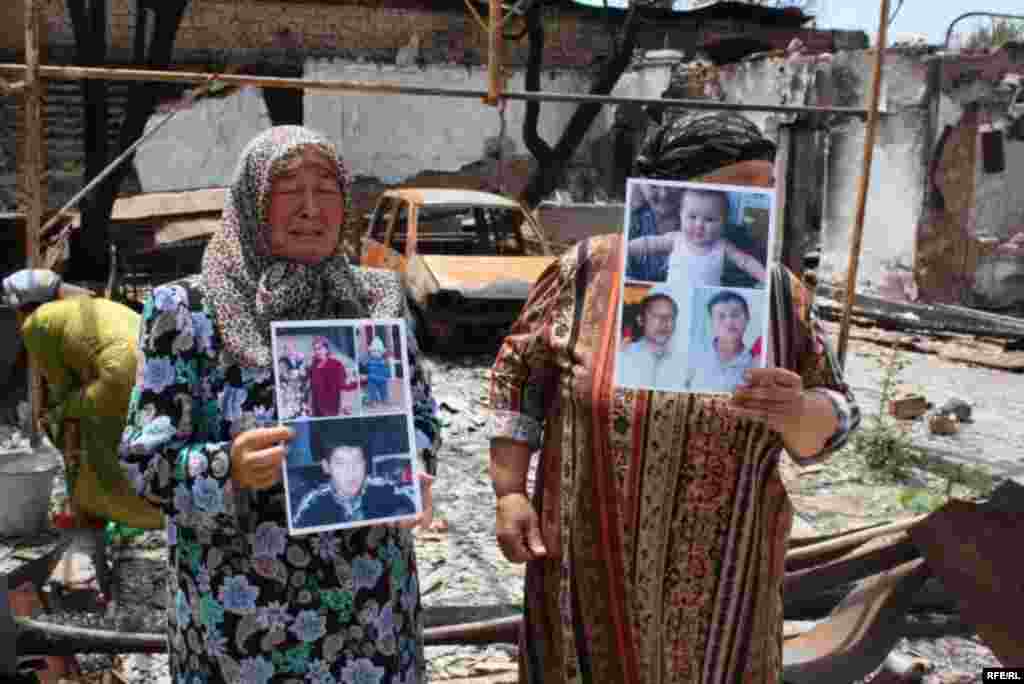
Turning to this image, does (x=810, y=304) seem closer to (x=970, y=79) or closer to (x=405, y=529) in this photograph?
(x=405, y=529)

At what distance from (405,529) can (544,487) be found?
0.94 feet

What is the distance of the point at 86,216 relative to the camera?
11.5 meters

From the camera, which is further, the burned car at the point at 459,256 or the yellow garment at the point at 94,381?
the burned car at the point at 459,256

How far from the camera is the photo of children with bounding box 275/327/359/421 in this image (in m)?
1.72

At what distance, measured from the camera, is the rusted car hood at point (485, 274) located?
8.96m

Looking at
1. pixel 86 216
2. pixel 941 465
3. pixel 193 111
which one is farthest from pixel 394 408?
pixel 193 111

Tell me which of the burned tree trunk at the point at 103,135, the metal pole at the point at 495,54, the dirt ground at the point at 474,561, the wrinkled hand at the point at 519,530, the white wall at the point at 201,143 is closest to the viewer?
the wrinkled hand at the point at 519,530

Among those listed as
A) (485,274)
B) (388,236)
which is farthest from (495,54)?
(388,236)

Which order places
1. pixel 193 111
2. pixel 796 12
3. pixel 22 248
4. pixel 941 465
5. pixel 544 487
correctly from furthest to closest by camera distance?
pixel 796 12
pixel 193 111
pixel 22 248
pixel 941 465
pixel 544 487

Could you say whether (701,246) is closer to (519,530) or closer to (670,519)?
(670,519)

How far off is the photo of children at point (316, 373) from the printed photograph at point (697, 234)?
509 millimetres

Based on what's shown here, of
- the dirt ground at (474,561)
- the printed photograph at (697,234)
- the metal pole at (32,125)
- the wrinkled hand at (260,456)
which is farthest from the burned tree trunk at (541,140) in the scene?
the wrinkled hand at (260,456)

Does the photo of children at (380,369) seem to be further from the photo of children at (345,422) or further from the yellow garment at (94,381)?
the yellow garment at (94,381)

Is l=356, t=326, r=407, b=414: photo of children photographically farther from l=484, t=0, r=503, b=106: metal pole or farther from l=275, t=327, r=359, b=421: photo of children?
l=484, t=0, r=503, b=106: metal pole
